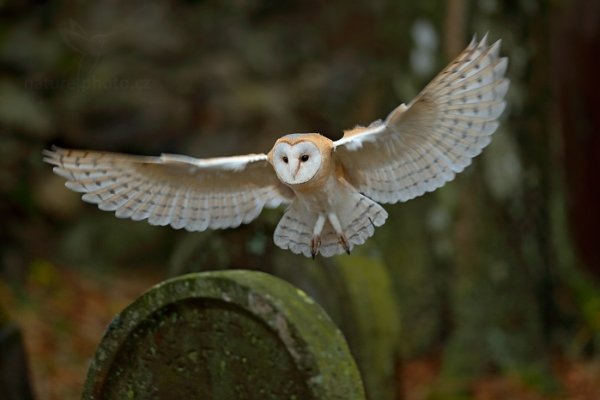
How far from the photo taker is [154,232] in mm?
8836

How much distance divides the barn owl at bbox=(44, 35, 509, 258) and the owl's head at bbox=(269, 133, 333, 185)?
7 centimetres

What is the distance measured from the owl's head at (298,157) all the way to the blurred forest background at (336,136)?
85.3 inches

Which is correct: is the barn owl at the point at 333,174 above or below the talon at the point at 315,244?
above

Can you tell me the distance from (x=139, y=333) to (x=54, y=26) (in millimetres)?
6227

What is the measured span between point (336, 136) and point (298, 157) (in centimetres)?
578

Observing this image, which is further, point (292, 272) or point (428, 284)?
point (428, 284)

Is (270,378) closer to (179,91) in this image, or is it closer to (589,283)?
(589,283)

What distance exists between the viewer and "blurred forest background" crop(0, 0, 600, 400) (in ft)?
23.3

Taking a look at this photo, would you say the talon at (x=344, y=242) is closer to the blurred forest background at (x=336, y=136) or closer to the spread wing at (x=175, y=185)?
the spread wing at (x=175, y=185)

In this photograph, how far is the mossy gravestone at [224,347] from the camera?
289 cm

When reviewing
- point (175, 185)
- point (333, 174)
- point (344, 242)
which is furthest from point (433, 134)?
point (175, 185)

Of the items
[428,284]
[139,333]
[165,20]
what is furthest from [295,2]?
[139,333]

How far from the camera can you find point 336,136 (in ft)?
28.2

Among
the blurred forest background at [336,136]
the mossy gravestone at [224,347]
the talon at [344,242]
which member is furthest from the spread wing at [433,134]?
the blurred forest background at [336,136]
